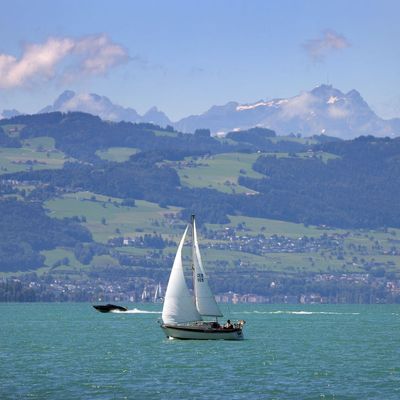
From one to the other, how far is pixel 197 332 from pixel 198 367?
2638 cm

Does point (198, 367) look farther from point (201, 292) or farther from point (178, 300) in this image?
point (201, 292)

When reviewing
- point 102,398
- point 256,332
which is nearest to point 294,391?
point 102,398

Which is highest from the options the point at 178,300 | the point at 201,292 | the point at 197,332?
the point at 201,292

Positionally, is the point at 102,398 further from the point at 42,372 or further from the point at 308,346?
the point at 308,346

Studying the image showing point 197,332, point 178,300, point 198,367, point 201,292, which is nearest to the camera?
point 198,367

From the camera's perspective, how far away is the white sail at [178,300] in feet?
435

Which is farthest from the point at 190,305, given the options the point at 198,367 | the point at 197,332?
the point at 198,367

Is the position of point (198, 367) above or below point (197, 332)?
below

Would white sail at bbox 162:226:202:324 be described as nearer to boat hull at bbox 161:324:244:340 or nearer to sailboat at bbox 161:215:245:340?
sailboat at bbox 161:215:245:340

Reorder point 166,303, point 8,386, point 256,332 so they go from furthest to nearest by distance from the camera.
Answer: point 256,332 < point 166,303 < point 8,386

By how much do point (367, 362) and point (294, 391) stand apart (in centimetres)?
2634

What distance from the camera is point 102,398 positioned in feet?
286

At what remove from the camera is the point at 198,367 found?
110375 millimetres

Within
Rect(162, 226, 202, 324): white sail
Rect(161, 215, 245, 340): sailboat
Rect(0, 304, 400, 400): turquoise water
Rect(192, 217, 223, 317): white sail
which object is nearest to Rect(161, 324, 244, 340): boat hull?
Rect(161, 215, 245, 340): sailboat
